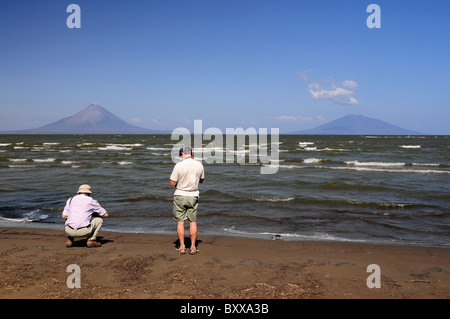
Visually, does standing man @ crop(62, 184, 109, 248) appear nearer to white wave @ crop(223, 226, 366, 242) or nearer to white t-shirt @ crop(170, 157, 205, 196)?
white t-shirt @ crop(170, 157, 205, 196)

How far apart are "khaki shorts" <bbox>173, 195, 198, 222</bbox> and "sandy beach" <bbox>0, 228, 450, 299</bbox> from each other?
0.66 metres

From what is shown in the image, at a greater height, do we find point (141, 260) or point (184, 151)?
point (184, 151)

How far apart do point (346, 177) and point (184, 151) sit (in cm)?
1314

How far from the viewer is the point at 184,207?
5.93 m

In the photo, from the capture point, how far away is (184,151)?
19.1ft

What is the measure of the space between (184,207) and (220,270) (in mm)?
1355

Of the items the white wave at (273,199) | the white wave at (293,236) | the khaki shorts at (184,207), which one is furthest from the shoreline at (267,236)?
the white wave at (273,199)

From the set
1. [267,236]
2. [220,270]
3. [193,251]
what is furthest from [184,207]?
[267,236]

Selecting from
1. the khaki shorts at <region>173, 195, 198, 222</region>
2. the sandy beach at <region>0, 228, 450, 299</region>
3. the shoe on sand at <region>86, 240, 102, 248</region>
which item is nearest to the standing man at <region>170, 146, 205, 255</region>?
the khaki shorts at <region>173, 195, 198, 222</region>

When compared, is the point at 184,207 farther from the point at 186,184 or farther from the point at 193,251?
the point at 193,251

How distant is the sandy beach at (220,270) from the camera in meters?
4.22
